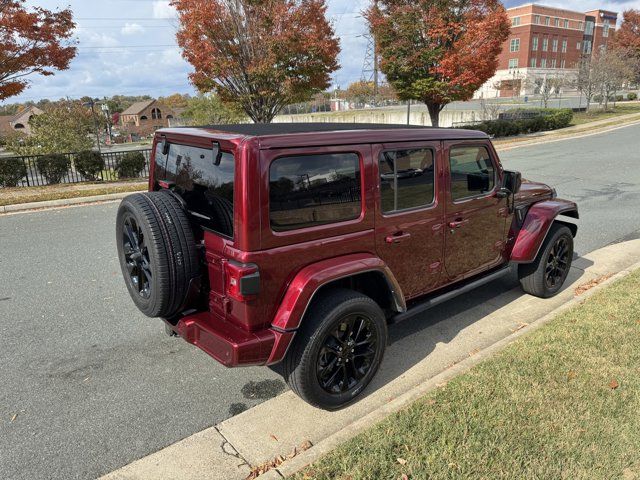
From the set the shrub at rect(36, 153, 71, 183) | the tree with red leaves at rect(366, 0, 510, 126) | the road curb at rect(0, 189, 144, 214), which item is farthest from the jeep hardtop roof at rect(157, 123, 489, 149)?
the tree with red leaves at rect(366, 0, 510, 126)

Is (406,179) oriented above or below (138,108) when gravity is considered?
below

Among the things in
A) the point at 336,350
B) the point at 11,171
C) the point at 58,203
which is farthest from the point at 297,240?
the point at 11,171

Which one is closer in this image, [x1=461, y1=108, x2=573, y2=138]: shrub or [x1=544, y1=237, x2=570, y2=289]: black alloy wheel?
[x1=544, y1=237, x2=570, y2=289]: black alloy wheel

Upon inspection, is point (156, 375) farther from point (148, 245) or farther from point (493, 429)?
point (493, 429)

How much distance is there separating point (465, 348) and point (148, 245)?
2660 mm

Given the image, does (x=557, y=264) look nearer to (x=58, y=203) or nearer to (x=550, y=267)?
(x=550, y=267)

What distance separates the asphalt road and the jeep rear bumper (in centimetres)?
61

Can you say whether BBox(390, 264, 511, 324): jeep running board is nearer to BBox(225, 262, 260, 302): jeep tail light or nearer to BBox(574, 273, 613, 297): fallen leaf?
BBox(574, 273, 613, 297): fallen leaf

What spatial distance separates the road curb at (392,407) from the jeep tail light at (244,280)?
926mm

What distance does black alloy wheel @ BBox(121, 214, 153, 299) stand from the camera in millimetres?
3124

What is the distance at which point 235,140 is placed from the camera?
2676 millimetres

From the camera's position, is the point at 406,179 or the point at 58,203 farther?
the point at 58,203

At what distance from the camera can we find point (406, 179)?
339 cm

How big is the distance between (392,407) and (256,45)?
14.0 metres
